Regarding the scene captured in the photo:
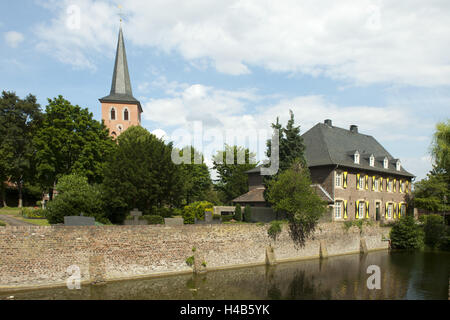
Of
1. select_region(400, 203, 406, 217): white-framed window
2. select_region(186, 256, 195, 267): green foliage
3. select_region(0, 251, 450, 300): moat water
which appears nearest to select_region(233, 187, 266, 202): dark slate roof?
select_region(0, 251, 450, 300): moat water

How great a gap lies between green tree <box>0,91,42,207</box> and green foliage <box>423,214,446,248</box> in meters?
44.7

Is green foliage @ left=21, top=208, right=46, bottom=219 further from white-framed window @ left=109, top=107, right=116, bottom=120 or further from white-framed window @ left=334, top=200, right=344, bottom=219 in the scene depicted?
white-framed window @ left=109, top=107, right=116, bottom=120

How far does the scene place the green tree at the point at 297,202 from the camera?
2539 centimetres

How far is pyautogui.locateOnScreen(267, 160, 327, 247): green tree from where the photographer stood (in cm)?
2539

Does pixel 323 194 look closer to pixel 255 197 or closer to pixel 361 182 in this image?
pixel 361 182

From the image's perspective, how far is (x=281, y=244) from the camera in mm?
25625

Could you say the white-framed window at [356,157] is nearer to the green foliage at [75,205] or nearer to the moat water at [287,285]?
the moat water at [287,285]

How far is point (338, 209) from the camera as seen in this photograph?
3397cm

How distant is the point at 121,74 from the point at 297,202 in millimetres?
45623

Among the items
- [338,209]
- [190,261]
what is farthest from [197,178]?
[190,261]

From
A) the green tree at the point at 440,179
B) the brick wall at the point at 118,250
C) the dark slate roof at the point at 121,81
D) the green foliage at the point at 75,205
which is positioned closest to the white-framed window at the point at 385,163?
the green tree at the point at 440,179

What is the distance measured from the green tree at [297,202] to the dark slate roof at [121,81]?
40.2 meters
